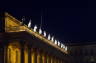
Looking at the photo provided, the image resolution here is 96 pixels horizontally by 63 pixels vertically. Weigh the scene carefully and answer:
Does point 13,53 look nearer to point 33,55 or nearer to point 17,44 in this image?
point 17,44

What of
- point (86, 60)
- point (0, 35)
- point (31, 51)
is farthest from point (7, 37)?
point (86, 60)

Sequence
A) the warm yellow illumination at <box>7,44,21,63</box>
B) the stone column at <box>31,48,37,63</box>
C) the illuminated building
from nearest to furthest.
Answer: the illuminated building < the warm yellow illumination at <box>7,44,21,63</box> < the stone column at <box>31,48,37,63</box>

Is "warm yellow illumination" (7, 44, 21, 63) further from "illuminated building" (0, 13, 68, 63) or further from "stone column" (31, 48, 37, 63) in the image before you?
"stone column" (31, 48, 37, 63)

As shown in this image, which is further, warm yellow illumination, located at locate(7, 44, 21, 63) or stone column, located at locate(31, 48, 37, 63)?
stone column, located at locate(31, 48, 37, 63)

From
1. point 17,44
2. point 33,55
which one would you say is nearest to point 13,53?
point 17,44

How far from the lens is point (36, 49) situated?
10419 centimetres

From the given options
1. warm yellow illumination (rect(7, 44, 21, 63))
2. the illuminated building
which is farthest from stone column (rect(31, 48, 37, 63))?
warm yellow illumination (rect(7, 44, 21, 63))

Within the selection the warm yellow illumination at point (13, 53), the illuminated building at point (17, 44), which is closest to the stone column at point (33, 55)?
the illuminated building at point (17, 44)

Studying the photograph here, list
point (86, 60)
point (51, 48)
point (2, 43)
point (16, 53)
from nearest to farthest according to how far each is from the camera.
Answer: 1. point (2, 43)
2. point (16, 53)
3. point (51, 48)
4. point (86, 60)

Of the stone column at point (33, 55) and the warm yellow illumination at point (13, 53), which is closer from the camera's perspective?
the warm yellow illumination at point (13, 53)

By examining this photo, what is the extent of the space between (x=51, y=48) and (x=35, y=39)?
59.4 ft

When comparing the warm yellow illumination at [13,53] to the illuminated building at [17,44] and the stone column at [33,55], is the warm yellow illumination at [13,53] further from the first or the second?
the stone column at [33,55]

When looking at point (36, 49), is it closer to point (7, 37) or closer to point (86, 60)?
point (7, 37)

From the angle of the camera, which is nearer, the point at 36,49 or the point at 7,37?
the point at 7,37
